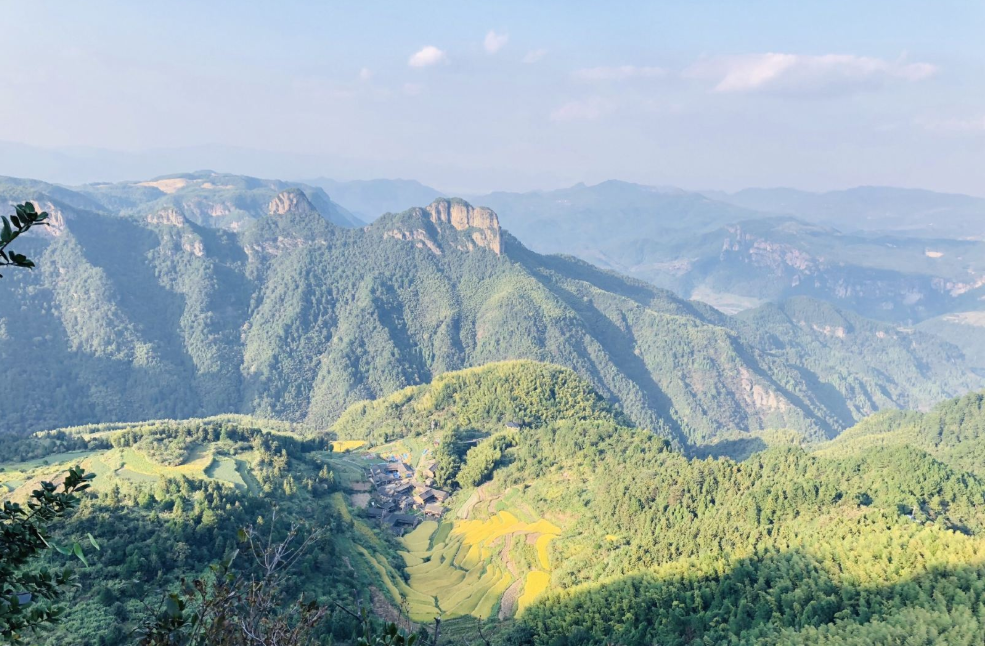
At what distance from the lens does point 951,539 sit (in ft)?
149

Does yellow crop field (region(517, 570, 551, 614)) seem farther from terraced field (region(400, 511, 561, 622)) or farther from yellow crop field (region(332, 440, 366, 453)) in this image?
yellow crop field (region(332, 440, 366, 453))

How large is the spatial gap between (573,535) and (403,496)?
33.1 metres

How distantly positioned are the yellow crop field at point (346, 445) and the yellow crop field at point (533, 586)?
58.9 m

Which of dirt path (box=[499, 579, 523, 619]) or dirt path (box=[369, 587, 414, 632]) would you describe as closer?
dirt path (box=[369, 587, 414, 632])

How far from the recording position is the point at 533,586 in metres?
63.8

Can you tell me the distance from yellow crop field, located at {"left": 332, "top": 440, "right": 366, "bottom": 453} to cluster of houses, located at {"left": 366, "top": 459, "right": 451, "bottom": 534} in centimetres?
1621

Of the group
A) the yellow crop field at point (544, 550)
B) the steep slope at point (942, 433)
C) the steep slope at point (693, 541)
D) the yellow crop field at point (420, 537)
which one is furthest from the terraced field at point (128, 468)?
the steep slope at point (942, 433)

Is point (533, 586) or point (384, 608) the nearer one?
point (384, 608)

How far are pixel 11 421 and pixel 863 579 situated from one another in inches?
7500

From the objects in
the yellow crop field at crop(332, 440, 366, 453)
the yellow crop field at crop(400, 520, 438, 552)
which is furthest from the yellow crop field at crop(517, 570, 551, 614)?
the yellow crop field at crop(332, 440, 366, 453)

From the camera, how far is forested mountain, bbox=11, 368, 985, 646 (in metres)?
42.7

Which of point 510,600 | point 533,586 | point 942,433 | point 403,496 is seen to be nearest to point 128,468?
point 403,496

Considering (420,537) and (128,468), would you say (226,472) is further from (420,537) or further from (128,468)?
(420,537)

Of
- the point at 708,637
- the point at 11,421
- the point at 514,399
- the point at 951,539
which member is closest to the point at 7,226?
the point at 708,637
